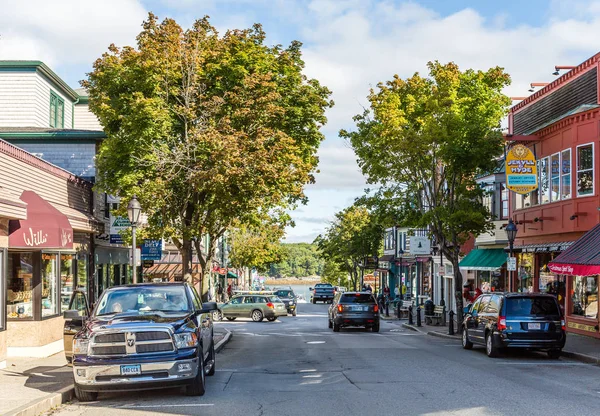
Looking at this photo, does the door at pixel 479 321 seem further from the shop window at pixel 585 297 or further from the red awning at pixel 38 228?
the red awning at pixel 38 228

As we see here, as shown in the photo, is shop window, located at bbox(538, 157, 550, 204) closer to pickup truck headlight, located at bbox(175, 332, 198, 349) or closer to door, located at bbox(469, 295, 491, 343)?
door, located at bbox(469, 295, 491, 343)

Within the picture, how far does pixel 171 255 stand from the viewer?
51.0 m

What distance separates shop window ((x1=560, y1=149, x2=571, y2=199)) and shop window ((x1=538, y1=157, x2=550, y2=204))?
5.12 feet

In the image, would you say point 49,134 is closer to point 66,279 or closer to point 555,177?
point 66,279

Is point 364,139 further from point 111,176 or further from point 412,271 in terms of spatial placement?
point 412,271

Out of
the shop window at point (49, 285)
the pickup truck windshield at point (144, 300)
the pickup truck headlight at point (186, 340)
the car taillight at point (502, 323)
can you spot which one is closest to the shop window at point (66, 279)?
the shop window at point (49, 285)

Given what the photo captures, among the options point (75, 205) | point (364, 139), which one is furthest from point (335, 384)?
point (364, 139)

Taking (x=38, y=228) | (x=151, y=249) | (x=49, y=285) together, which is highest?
(x=38, y=228)

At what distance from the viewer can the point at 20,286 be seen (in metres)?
19.1

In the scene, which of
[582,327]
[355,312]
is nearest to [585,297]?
[582,327]

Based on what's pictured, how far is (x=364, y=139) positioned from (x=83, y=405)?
20600 mm

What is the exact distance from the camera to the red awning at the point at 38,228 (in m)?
17.0

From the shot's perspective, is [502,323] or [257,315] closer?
[502,323]

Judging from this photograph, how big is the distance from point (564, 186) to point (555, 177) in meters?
0.98
